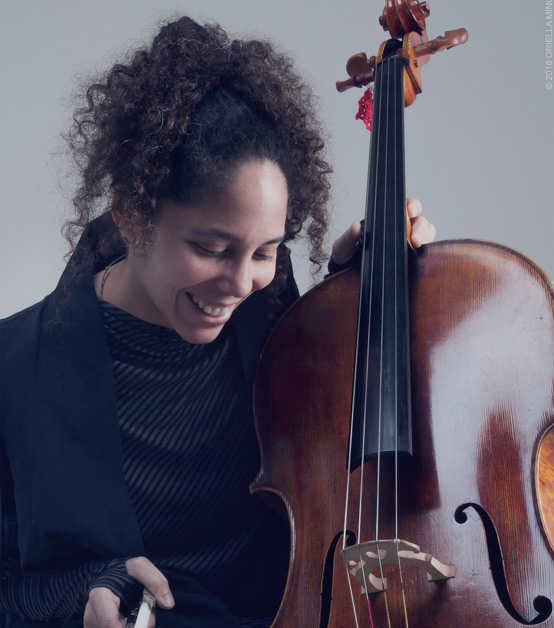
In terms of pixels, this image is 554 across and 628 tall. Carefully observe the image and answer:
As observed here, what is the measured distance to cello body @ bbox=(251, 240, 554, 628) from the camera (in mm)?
625

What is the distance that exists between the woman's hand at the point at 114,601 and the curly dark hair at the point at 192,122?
45 centimetres

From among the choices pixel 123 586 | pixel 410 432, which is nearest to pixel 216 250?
pixel 410 432

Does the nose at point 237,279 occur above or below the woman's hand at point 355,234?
below

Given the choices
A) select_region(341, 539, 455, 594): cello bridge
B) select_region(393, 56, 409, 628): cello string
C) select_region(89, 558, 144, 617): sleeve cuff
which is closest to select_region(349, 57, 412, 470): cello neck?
select_region(393, 56, 409, 628): cello string

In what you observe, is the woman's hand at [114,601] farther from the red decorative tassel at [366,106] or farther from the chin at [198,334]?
the red decorative tassel at [366,106]

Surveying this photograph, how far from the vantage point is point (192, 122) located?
0.89m

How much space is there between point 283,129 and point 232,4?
903 millimetres

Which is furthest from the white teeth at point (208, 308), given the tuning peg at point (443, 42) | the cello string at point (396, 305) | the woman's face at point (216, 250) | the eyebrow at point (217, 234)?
the tuning peg at point (443, 42)

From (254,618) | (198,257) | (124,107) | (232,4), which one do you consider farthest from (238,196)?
(232,4)

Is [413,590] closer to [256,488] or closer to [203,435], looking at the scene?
[256,488]

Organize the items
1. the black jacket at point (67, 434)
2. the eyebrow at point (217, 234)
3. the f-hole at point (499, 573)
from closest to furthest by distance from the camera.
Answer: the f-hole at point (499, 573) → the eyebrow at point (217, 234) → the black jacket at point (67, 434)

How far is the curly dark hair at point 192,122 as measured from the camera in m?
0.88

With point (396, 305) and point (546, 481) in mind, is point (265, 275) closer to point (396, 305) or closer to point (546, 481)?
point (396, 305)

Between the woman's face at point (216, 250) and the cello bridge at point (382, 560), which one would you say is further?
the woman's face at point (216, 250)
